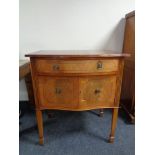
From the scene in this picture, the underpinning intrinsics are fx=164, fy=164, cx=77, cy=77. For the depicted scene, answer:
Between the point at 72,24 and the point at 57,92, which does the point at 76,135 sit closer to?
the point at 57,92

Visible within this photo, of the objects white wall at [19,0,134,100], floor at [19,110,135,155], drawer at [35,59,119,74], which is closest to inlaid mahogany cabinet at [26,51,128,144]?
drawer at [35,59,119,74]

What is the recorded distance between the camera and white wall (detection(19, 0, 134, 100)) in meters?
1.84

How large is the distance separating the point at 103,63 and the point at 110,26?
2.81ft

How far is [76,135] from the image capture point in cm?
156

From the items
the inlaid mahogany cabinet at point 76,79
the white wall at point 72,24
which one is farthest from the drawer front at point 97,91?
the white wall at point 72,24

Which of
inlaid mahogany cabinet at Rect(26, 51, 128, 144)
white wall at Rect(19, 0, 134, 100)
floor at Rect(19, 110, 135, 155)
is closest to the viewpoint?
inlaid mahogany cabinet at Rect(26, 51, 128, 144)

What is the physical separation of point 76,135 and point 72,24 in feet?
3.96

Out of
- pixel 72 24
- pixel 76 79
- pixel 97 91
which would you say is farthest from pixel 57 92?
pixel 72 24

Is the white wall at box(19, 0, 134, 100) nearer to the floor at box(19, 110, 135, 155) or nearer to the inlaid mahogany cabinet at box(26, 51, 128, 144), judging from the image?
the inlaid mahogany cabinet at box(26, 51, 128, 144)

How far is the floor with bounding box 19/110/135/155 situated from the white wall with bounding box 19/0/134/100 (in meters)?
0.81

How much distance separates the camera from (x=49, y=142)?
4.83 ft

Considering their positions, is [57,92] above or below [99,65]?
below
